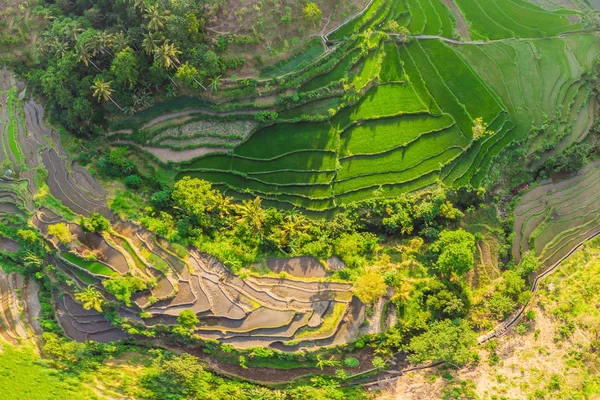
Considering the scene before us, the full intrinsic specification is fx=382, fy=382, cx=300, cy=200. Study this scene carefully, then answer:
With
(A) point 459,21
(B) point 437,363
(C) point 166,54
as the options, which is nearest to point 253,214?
(C) point 166,54

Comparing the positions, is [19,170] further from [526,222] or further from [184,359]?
[526,222]

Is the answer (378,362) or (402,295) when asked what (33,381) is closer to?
(378,362)

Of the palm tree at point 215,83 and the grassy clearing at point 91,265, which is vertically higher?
the palm tree at point 215,83

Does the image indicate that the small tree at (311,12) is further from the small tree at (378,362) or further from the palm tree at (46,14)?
the small tree at (378,362)

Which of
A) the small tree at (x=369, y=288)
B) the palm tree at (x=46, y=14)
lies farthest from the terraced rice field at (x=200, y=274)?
the palm tree at (x=46, y=14)

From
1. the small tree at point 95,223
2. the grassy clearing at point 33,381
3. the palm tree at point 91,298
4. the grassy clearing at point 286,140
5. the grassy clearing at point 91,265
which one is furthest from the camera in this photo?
the grassy clearing at point 286,140

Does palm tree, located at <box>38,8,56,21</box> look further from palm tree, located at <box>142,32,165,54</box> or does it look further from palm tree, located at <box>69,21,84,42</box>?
palm tree, located at <box>142,32,165,54</box>
